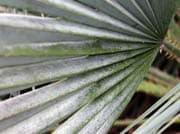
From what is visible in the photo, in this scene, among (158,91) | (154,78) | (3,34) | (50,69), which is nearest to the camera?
(3,34)

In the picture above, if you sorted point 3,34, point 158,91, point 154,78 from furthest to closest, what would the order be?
point 154,78
point 158,91
point 3,34

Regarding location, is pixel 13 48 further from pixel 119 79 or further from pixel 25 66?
pixel 119 79

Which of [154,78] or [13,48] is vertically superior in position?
[13,48]

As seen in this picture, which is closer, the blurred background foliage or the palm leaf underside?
the palm leaf underside

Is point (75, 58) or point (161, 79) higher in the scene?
point (75, 58)

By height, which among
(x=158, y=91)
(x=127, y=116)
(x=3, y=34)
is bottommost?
(x=127, y=116)

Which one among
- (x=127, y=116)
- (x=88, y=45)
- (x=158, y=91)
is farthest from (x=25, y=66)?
(x=127, y=116)

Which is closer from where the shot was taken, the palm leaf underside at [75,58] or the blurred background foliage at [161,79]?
the palm leaf underside at [75,58]

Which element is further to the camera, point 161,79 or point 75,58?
point 161,79
